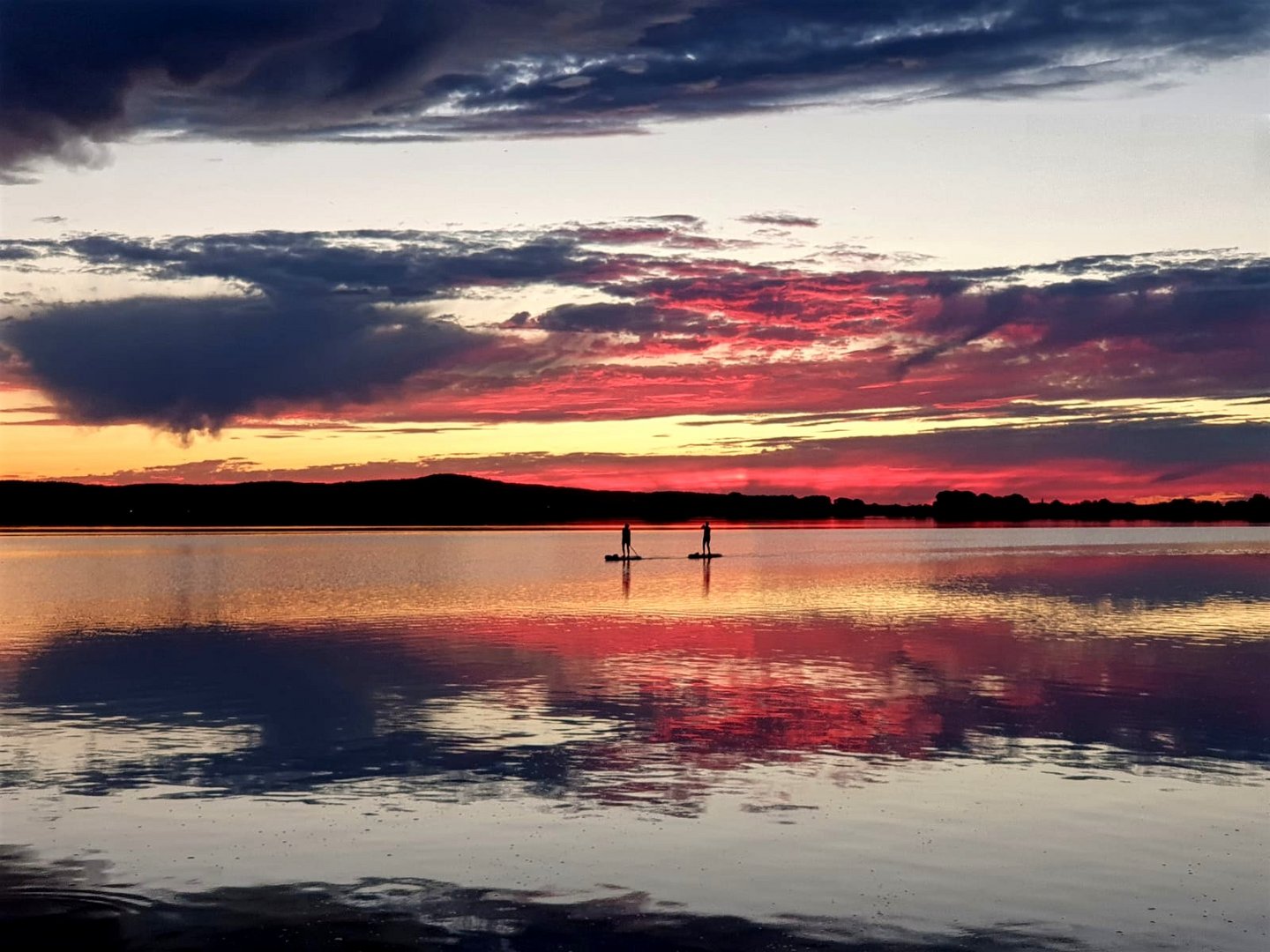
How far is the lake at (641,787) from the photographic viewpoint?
1602 centimetres

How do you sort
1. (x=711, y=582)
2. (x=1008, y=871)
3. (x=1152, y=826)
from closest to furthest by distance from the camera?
1. (x=1008, y=871)
2. (x=1152, y=826)
3. (x=711, y=582)

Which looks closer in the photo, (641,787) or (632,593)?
(641,787)

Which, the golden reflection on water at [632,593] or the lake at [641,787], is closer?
the lake at [641,787]

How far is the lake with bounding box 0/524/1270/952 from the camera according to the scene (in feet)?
52.5

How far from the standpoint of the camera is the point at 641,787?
2291 centimetres

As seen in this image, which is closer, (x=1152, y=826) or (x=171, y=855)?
(x=171, y=855)

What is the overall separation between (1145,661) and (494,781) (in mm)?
24541

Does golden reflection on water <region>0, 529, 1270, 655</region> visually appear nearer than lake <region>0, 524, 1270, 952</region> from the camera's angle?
No

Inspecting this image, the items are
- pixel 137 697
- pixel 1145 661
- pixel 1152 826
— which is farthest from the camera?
pixel 1145 661

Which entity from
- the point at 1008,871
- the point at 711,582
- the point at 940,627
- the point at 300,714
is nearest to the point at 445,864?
the point at 1008,871

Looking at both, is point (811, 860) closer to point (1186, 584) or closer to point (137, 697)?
point (137, 697)

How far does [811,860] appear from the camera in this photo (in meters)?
18.5

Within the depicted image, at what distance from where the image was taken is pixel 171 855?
60.8ft

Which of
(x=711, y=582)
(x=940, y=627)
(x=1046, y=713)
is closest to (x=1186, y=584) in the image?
(x=711, y=582)
